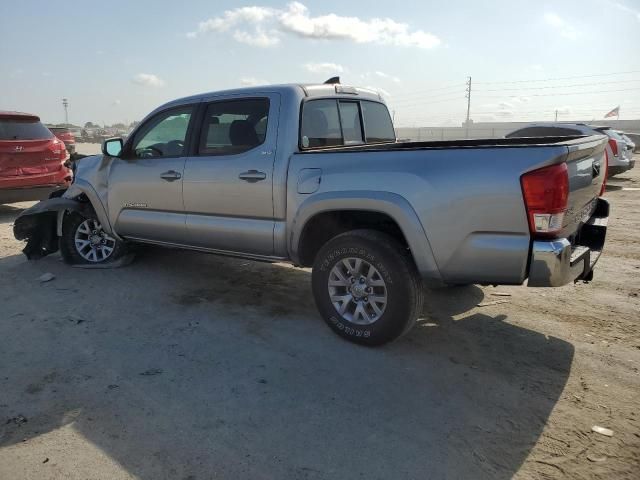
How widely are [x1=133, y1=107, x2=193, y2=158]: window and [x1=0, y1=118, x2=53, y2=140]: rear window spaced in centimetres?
445

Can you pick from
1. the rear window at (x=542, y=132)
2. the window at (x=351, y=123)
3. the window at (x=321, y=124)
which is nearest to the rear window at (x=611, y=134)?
the rear window at (x=542, y=132)

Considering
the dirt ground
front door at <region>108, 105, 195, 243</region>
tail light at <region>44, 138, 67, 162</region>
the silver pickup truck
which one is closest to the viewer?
the dirt ground

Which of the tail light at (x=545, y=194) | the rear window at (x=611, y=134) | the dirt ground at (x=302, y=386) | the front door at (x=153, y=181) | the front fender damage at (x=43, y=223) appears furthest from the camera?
the rear window at (x=611, y=134)

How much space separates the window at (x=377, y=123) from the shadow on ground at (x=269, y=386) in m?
1.79

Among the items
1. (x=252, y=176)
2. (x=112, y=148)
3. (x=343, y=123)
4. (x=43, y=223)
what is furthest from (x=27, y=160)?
(x=343, y=123)

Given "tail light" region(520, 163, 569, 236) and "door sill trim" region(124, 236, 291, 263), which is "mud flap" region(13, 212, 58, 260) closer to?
"door sill trim" region(124, 236, 291, 263)

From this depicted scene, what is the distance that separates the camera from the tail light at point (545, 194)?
292 cm

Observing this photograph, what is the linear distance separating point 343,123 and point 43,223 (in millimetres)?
3954

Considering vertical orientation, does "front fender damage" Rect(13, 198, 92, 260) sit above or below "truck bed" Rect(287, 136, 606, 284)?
below

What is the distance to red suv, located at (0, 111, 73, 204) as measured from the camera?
8.22 metres

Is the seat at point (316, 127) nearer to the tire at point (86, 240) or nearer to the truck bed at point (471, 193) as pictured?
the truck bed at point (471, 193)

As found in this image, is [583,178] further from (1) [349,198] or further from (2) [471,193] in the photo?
(1) [349,198]

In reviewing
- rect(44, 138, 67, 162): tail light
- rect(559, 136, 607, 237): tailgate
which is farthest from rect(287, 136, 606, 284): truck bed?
rect(44, 138, 67, 162): tail light

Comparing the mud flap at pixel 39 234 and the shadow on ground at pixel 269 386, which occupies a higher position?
the mud flap at pixel 39 234
